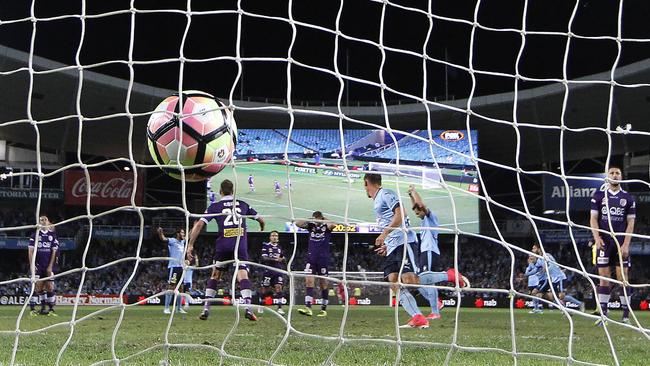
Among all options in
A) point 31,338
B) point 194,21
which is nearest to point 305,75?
point 194,21

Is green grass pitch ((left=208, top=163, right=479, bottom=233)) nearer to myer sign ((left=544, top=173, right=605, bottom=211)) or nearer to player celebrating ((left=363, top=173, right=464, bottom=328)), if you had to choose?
myer sign ((left=544, top=173, right=605, bottom=211))

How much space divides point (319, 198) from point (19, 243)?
42.9ft

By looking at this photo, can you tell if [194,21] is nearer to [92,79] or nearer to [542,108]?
[92,79]

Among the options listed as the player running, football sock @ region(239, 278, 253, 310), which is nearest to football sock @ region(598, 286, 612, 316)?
football sock @ region(239, 278, 253, 310)

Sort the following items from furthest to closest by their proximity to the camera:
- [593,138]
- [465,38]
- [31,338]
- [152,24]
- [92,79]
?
[593,138] → [465,38] → [152,24] → [92,79] → [31,338]

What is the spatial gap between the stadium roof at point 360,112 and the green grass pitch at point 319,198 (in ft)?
7.13

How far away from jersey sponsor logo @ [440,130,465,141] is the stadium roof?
917 millimetres

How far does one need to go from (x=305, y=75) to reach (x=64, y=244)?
11.5 m

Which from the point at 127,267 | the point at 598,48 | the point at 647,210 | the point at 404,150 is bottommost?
the point at 127,267

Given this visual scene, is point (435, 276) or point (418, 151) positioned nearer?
point (435, 276)

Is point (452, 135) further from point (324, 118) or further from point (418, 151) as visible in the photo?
point (324, 118)

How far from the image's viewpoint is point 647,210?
30.3m

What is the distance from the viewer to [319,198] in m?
22.1

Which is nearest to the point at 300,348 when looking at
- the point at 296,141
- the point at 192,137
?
the point at 192,137
